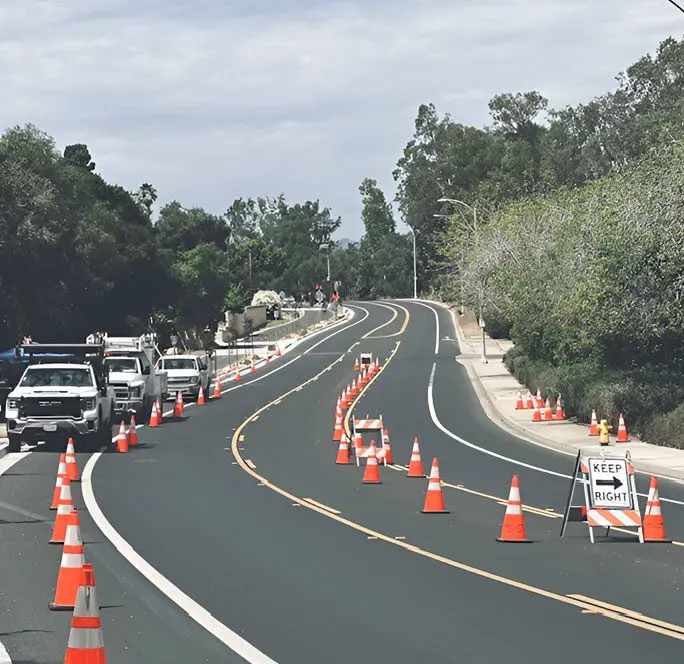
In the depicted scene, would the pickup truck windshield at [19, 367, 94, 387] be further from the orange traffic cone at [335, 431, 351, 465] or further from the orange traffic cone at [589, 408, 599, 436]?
the orange traffic cone at [589, 408, 599, 436]

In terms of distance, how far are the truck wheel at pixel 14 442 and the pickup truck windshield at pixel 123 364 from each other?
10.0 metres

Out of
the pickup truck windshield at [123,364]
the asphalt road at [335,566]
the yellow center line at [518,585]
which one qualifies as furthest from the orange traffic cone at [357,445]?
the pickup truck windshield at [123,364]

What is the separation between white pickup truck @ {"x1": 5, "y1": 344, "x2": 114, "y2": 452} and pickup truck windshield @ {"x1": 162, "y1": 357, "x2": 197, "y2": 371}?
61.7ft

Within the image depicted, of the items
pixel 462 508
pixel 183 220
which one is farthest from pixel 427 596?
pixel 183 220

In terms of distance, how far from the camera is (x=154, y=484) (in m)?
24.9

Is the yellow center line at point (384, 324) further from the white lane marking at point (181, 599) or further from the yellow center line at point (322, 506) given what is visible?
the white lane marking at point (181, 599)

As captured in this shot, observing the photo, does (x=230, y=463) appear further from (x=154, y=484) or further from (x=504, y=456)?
(x=504, y=456)

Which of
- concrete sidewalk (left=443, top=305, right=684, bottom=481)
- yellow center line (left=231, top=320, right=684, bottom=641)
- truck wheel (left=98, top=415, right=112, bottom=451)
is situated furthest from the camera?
truck wheel (left=98, top=415, right=112, bottom=451)

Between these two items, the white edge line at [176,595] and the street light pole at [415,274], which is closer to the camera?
the white edge line at [176,595]

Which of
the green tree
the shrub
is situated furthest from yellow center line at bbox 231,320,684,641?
the green tree

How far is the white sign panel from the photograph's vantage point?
17.4m

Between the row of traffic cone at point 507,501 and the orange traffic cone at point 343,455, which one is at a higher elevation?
the row of traffic cone at point 507,501

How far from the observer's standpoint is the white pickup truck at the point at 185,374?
171 feet

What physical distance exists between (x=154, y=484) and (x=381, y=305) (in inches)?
5181
